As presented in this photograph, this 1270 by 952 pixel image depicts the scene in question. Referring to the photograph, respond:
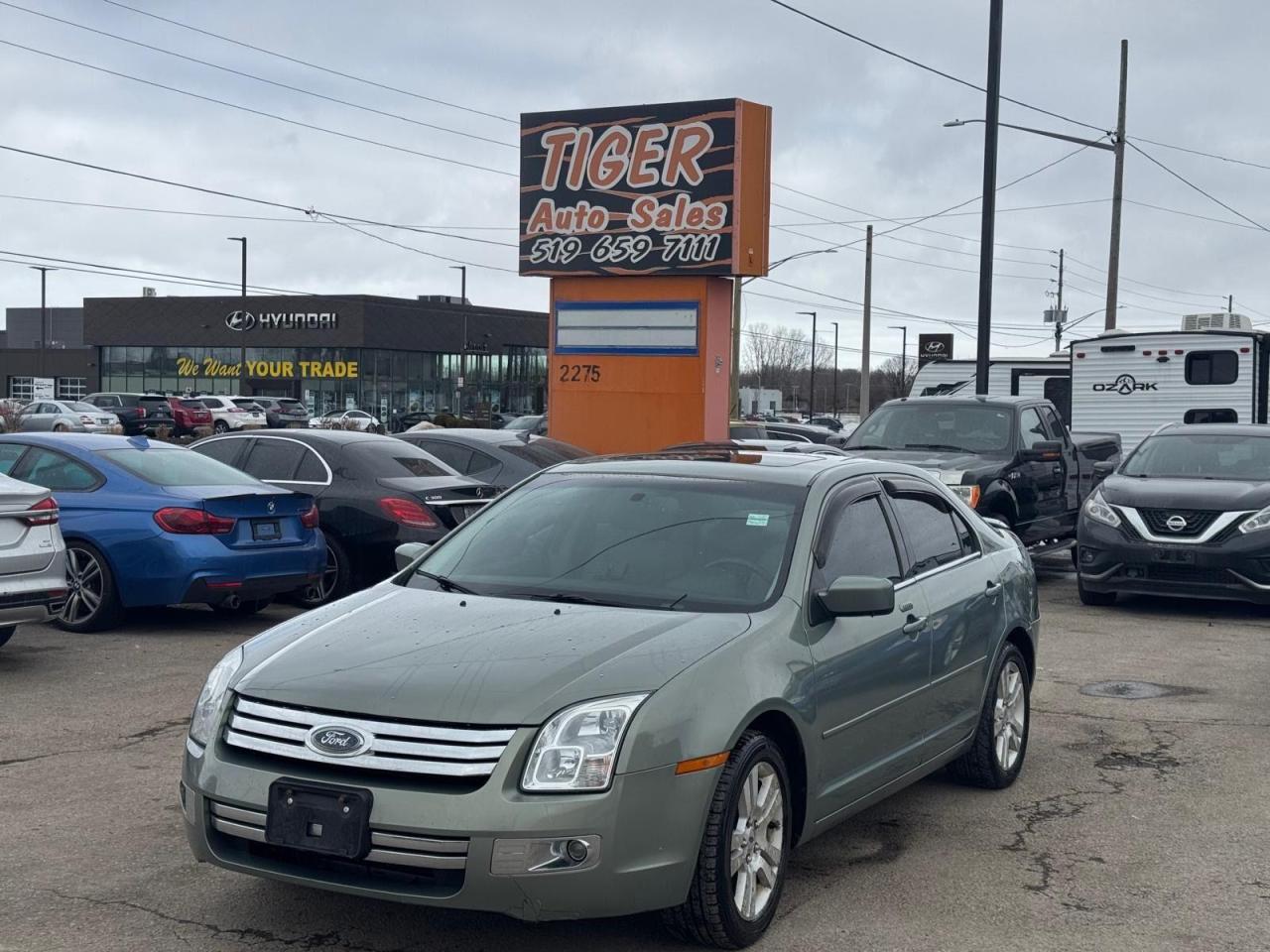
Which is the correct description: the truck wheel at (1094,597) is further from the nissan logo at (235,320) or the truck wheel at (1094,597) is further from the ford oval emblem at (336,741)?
the nissan logo at (235,320)

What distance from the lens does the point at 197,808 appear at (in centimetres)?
461

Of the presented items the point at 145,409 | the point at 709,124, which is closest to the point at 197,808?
the point at 709,124

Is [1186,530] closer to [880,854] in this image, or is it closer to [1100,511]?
[1100,511]

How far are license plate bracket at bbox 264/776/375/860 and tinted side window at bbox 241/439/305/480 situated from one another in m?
8.51

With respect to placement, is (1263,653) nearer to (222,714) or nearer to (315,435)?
(315,435)

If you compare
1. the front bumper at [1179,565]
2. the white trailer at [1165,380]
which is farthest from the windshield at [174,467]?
the white trailer at [1165,380]

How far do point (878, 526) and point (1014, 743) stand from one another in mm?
1639

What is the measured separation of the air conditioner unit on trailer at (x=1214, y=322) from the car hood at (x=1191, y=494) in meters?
9.76

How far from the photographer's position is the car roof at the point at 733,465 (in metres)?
6.04

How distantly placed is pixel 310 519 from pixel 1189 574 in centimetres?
745

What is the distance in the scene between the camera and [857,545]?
595 centimetres

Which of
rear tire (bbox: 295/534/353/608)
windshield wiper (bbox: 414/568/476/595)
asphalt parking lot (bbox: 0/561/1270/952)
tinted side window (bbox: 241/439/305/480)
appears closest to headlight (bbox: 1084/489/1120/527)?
asphalt parking lot (bbox: 0/561/1270/952)

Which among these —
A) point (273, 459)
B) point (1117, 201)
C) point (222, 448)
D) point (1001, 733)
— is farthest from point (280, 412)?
point (1001, 733)

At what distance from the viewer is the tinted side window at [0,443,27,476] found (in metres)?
11.3
